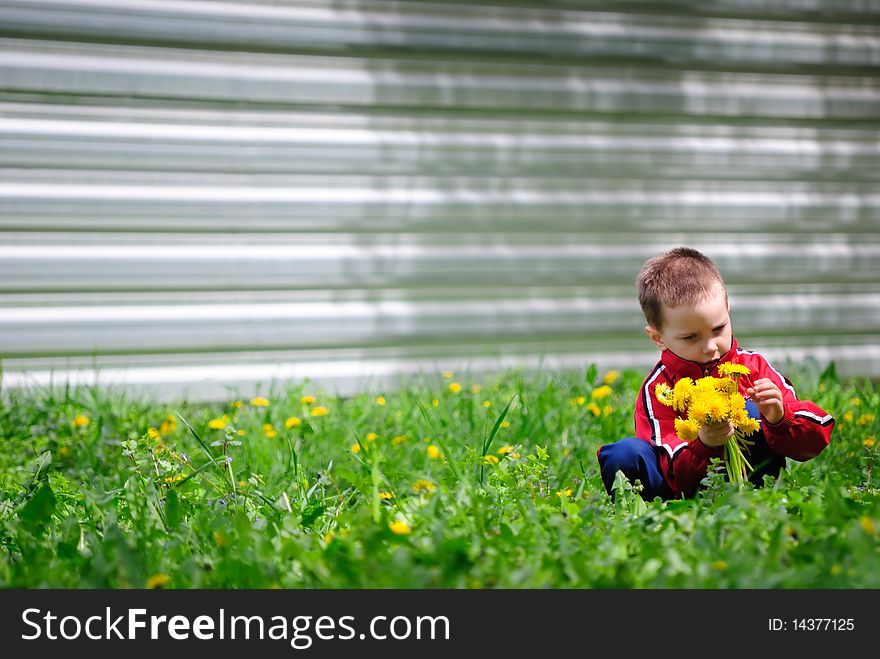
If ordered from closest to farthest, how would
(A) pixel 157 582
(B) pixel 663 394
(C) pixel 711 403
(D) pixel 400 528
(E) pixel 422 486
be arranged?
1. (A) pixel 157 582
2. (D) pixel 400 528
3. (C) pixel 711 403
4. (B) pixel 663 394
5. (E) pixel 422 486

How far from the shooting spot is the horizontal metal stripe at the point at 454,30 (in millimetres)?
3531

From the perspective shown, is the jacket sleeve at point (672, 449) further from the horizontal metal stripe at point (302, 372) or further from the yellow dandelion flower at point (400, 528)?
the horizontal metal stripe at point (302, 372)

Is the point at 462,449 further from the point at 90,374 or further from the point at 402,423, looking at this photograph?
the point at 90,374

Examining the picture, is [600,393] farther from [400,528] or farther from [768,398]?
[400,528]

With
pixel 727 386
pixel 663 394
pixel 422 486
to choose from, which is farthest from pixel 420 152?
pixel 727 386

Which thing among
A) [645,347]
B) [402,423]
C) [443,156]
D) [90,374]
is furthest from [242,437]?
[645,347]

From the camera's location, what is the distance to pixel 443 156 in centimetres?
393

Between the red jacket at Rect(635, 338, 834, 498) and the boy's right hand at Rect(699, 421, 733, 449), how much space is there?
0.12 metres

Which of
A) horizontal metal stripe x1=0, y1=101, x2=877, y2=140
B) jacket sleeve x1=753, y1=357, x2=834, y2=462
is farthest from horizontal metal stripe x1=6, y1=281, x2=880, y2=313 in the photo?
jacket sleeve x1=753, y1=357, x2=834, y2=462

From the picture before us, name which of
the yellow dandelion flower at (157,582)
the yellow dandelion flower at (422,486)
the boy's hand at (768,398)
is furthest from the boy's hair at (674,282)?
the yellow dandelion flower at (157,582)

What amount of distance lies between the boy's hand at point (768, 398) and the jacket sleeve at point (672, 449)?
17 centimetres

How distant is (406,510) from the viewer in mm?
2018

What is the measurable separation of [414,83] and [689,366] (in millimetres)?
2078

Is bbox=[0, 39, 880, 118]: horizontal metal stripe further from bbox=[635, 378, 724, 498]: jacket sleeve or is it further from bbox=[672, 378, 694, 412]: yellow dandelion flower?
bbox=[672, 378, 694, 412]: yellow dandelion flower
